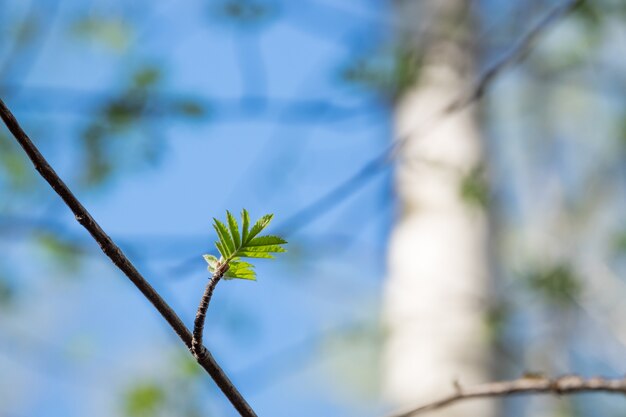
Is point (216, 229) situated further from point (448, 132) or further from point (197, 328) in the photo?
point (448, 132)

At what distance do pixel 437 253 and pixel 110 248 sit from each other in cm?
179

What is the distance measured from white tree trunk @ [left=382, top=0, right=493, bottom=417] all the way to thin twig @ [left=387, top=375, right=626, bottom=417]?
3.58 ft

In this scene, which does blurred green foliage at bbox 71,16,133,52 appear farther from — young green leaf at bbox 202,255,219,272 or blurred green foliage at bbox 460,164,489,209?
young green leaf at bbox 202,255,219,272

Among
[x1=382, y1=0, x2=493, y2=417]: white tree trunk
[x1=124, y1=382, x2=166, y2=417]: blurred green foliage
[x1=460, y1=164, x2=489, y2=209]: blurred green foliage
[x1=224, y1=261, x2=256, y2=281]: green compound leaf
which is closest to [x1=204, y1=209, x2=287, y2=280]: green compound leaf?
[x1=224, y1=261, x2=256, y2=281]: green compound leaf

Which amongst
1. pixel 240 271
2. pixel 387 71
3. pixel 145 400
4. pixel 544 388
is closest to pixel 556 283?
pixel 387 71

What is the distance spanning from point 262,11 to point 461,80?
2.30ft

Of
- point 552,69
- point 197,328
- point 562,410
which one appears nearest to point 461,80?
point 552,69

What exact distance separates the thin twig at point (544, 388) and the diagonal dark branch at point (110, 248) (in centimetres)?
25

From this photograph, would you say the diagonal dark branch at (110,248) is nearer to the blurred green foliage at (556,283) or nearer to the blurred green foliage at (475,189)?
the blurred green foliage at (475,189)

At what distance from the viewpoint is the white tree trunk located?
193 cm

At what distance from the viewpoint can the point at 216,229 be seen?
488mm

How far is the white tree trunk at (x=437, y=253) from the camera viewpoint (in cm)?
193

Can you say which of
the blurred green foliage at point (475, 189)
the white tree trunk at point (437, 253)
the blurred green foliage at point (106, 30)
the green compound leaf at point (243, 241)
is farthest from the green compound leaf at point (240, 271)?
the blurred green foliage at point (106, 30)

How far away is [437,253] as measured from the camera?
2.16 meters
